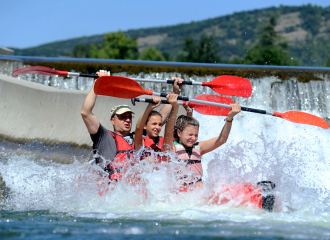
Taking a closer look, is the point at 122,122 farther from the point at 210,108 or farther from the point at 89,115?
the point at 210,108

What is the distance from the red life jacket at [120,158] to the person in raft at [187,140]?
14.3 inches

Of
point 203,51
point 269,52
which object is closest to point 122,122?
point 269,52

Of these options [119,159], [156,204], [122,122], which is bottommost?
[156,204]

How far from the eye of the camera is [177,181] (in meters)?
4.34

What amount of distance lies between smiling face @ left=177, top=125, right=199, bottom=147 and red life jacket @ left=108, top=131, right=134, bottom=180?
0.52 meters

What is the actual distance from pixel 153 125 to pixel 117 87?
0.70 m

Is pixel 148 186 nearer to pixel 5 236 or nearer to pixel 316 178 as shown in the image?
pixel 5 236

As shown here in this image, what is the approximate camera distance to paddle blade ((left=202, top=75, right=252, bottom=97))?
18.1 ft

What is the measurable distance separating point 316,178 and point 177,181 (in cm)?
283

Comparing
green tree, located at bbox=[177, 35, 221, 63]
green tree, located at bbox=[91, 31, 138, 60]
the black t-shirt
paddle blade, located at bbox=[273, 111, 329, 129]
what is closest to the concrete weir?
paddle blade, located at bbox=[273, 111, 329, 129]

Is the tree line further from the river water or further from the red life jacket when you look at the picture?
the red life jacket

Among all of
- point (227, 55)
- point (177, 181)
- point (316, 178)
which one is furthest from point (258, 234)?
point (227, 55)

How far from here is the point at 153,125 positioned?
454cm

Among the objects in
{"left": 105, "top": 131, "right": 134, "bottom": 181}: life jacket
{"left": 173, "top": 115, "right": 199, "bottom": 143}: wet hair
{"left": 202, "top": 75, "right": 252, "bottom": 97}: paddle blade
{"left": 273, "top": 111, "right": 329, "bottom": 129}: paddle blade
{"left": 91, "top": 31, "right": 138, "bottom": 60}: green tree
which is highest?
{"left": 91, "top": 31, "right": 138, "bottom": 60}: green tree
